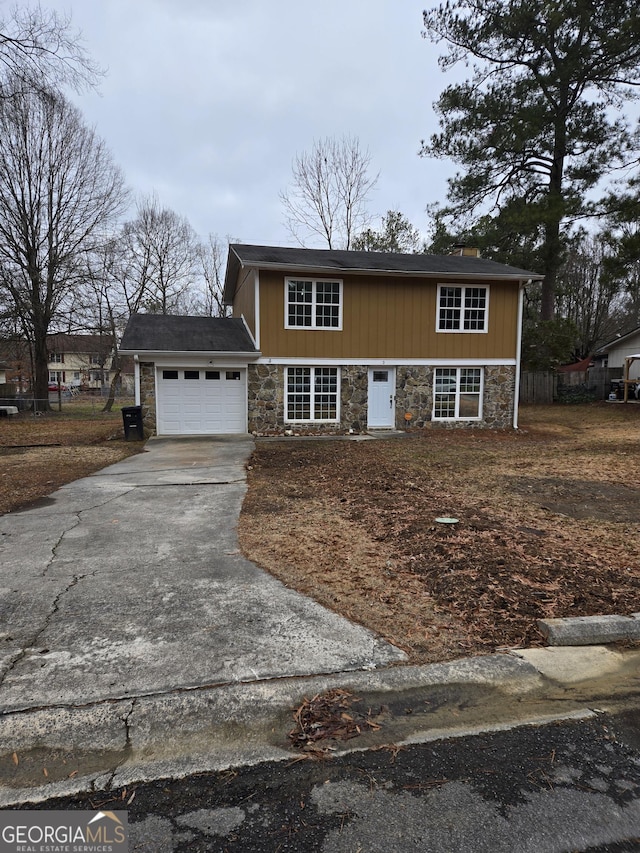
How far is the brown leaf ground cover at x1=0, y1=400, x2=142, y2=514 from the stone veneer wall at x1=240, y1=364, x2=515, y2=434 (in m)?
3.80

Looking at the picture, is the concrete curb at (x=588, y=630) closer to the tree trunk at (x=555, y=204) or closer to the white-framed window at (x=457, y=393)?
the white-framed window at (x=457, y=393)

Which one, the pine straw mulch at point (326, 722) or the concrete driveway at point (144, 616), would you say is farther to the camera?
the concrete driveway at point (144, 616)

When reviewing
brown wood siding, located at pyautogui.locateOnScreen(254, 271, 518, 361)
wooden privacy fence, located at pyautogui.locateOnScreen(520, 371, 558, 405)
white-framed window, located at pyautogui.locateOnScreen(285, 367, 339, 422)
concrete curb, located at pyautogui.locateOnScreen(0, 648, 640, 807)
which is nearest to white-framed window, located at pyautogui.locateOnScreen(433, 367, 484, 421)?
brown wood siding, located at pyautogui.locateOnScreen(254, 271, 518, 361)

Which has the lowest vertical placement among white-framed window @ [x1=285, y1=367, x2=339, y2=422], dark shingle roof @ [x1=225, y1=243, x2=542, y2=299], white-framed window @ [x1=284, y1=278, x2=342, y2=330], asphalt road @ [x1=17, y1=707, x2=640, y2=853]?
asphalt road @ [x1=17, y1=707, x2=640, y2=853]

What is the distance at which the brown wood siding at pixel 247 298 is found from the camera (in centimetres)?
1518

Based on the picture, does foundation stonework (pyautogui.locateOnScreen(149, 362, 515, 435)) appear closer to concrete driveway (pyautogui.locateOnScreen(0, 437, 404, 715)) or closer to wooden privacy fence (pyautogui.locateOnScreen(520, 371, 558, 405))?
concrete driveway (pyautogui.locateOnScreen(0, 437, 404, 715))

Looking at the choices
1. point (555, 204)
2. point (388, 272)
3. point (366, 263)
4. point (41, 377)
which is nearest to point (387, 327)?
point (388, 272)

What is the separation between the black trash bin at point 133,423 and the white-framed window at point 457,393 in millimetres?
9253

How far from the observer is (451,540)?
4.99m

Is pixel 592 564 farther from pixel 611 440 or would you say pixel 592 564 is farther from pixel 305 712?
pixel 611 440

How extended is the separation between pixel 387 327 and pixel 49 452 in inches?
403

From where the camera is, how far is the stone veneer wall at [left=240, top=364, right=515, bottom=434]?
49.2 ft

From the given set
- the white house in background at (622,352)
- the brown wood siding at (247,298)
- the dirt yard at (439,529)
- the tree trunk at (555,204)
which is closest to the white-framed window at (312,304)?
the brown wood siding at (247,298)

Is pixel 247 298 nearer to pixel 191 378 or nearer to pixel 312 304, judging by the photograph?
pixel 312 304
